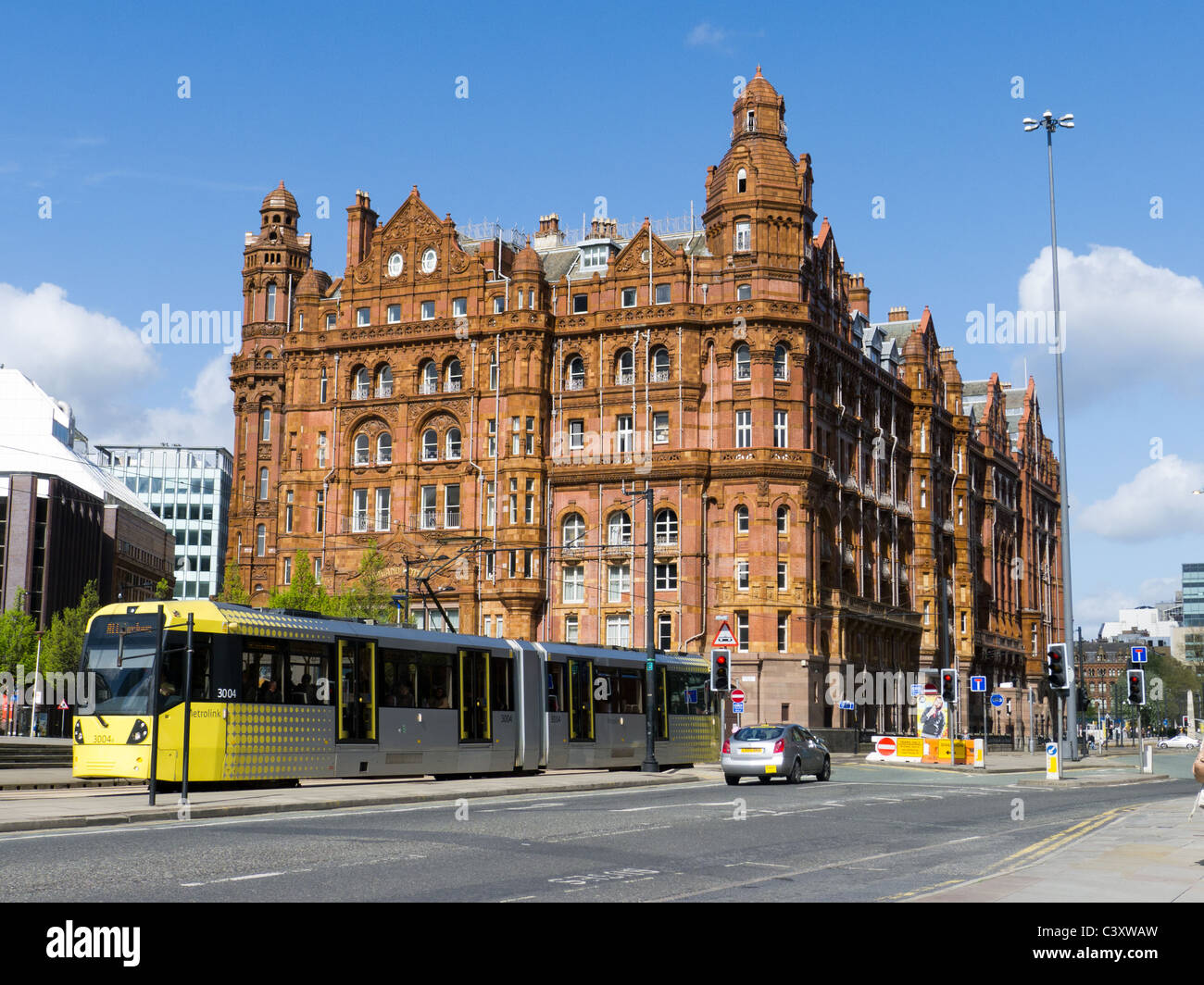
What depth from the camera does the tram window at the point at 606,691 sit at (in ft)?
128

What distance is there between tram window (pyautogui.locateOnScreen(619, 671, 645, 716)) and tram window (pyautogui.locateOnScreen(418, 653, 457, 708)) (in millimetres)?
8123

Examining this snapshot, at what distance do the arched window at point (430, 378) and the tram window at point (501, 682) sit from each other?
141ft

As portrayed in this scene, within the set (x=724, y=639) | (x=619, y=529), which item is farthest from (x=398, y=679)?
(x=619, y=529)

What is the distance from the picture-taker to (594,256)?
258 ft

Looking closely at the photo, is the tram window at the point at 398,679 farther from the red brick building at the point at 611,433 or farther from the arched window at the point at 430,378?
the arched window at the point at 430,378

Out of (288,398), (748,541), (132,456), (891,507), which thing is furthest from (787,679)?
(132,456)

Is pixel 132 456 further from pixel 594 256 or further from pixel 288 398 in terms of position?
pixel 594 256

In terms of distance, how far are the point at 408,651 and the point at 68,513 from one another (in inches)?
3095

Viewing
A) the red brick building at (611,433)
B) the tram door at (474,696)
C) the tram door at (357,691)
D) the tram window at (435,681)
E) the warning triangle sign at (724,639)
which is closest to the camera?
the tram door at (357,691)

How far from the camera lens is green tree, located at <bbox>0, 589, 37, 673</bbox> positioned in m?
79.0

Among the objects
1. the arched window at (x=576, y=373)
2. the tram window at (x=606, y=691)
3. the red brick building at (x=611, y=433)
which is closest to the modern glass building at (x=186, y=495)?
the red brick building at (x=611, y=433)

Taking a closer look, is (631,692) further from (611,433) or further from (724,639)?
(611,433)

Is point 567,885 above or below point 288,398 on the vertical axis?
below
